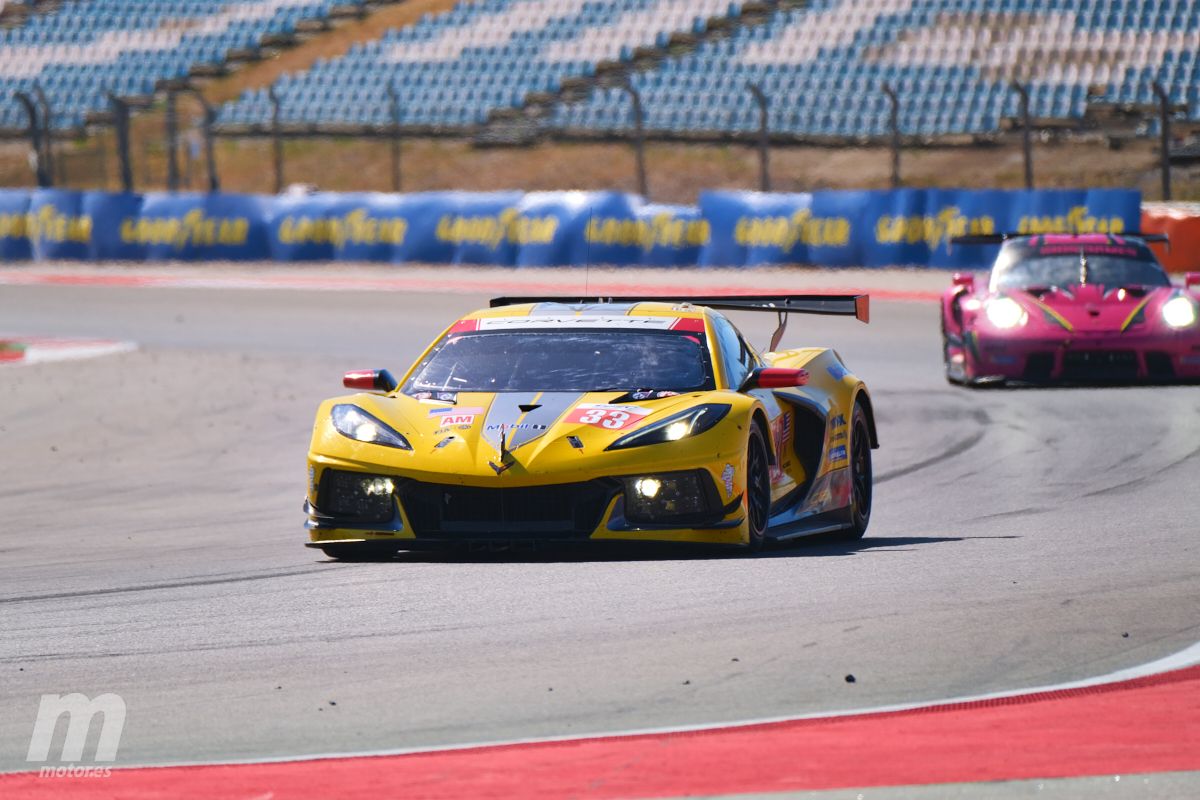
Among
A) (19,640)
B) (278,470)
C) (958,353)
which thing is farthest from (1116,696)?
(958,353)

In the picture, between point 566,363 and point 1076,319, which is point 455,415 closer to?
point 566,363

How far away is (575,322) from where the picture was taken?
356 inches

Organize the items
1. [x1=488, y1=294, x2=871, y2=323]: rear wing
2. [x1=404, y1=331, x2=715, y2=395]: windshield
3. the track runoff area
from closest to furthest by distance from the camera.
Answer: the track runoff area
[x1=404, y1=331, x2=715, y2=395]: windshield
[x1=488, y1=294, x2=871, y2=323]: rear wing

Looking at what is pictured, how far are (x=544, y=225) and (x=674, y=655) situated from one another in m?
22.9

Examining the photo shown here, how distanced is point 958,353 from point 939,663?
440 inches

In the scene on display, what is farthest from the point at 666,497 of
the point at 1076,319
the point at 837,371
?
the point at 1076,319

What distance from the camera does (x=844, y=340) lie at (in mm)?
20406

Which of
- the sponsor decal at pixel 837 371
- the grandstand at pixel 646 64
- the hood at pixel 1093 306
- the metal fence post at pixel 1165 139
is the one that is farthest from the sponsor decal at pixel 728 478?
the grandstand at pixel 646 64

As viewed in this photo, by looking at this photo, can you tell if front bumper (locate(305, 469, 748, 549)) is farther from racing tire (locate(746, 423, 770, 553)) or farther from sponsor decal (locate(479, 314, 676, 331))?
sponsor decal (locate(479, 314, 676, 331))

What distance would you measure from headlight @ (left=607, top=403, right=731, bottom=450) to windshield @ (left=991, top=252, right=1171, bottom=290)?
878 cm

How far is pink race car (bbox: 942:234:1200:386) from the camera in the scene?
15602 mm

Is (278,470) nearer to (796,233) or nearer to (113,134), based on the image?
(796,233)

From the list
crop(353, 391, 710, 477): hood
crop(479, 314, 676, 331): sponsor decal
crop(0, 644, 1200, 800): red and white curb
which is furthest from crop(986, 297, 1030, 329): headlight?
crop(0, 644, 1200, 800): red and white curb

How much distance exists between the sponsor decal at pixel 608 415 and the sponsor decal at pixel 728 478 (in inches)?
15.7
